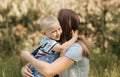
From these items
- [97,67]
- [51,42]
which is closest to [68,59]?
[51,42]

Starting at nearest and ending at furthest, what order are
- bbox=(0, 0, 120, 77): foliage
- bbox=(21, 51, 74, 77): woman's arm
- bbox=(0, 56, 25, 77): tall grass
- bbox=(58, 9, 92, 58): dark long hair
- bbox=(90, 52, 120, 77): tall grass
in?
bbox=(21, 51, 74, 77): woman's arm → bbox=(58, 9, 92, 58): dark long hair → bbox=(0, 56, 25, 77): tall grass → bbox=(90, 52, 120, 77): tall grass → bbox=(0, 0, 120, 77): foliage

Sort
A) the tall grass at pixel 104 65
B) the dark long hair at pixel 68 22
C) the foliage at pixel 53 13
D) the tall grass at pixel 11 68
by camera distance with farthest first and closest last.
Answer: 1. the foliage at pixel 53 13
2. the tall grass at pixel 104 65
3. the tall grass at pixel 11 68
4. the dark long hair at pixel 68 22

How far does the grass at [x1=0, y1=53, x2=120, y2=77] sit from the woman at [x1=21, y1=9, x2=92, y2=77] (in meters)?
1.63

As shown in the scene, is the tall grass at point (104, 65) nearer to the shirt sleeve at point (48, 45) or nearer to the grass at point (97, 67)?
the grass at point (97, 67)

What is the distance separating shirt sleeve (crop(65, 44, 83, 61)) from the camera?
3.92 meters

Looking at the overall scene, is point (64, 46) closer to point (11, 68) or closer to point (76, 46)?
point (76, 46)

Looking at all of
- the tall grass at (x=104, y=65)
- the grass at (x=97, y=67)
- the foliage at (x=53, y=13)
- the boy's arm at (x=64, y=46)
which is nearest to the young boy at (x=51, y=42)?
the boy's arm at (x=64, y=46)

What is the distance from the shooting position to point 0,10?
25.1ft

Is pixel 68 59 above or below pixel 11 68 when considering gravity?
above

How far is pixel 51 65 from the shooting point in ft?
12.7

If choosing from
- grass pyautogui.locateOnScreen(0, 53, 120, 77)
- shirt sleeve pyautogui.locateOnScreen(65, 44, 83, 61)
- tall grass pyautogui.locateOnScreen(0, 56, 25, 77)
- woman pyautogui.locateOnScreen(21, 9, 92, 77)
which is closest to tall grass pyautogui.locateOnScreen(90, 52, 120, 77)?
grass pyautogui.locateOnScreen(0, 53, 120, 77)

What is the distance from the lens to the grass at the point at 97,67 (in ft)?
18.9

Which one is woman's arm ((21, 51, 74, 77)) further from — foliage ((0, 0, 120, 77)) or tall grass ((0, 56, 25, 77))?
foliage ((0, 0, 120, 77))

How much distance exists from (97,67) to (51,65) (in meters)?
2.42
